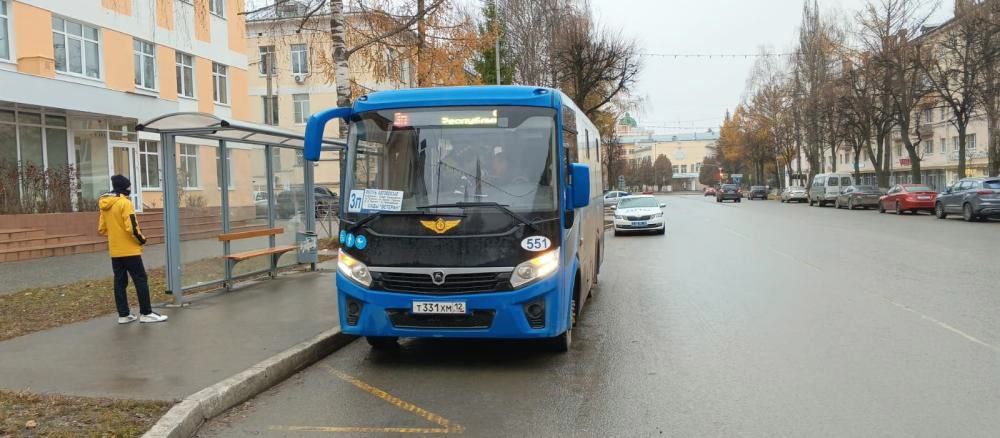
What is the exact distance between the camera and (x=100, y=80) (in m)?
21.5

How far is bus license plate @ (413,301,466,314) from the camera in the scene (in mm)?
5961

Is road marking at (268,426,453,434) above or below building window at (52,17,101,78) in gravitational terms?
below

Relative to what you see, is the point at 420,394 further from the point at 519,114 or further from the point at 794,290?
the point at 794,290

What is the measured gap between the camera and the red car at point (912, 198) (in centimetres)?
3080

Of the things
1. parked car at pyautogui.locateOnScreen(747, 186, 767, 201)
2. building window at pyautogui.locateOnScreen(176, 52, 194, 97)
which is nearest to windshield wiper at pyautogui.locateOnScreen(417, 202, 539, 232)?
building window at pyautogui.locateOnScreen(176, 52, 194, 97)

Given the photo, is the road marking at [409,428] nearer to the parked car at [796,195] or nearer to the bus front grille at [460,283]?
the bus front grille at [460,283]

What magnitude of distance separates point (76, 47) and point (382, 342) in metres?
18.8

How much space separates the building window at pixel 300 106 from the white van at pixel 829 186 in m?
34.4

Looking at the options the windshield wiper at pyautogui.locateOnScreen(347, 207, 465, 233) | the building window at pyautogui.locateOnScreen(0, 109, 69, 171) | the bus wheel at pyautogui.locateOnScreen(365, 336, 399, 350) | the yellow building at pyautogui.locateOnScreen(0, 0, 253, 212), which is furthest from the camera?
the building window at pyautogui.locateOnScreen(0, 109, 69, 171)

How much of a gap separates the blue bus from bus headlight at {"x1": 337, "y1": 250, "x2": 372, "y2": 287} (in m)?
0.01

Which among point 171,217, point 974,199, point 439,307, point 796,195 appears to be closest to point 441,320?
point 439,307

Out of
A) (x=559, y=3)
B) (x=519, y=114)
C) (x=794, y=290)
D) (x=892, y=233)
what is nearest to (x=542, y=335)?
(x=519, y=114)

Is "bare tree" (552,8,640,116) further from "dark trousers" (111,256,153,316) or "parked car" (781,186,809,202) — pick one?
"parked car" (781,186,809,202)

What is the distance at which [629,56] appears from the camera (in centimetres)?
2994
